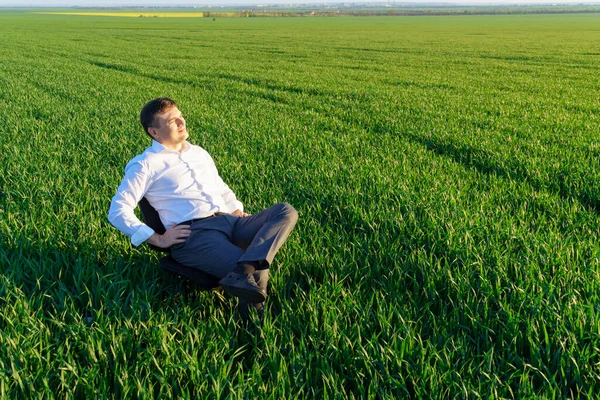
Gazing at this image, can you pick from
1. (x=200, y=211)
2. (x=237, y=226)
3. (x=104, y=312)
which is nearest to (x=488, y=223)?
(x=237, y=226)

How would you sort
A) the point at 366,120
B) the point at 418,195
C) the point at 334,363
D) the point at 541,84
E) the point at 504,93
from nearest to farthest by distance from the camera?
1. the point at 334,363
2. the point at 418,195
3. the point at 366,120
4. the point at 504,93
5. the point at 541,84

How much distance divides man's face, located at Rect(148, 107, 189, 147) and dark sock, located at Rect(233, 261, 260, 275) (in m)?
1.10

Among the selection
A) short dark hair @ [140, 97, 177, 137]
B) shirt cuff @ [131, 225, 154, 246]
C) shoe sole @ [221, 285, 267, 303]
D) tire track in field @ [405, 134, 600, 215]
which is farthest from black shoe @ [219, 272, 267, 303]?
tire track in field @ [405, 134, 600, 215]

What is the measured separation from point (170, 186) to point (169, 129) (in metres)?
0.39

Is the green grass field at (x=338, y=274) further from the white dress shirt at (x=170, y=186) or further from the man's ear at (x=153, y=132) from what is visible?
the man's ear at (x=153, y=132)

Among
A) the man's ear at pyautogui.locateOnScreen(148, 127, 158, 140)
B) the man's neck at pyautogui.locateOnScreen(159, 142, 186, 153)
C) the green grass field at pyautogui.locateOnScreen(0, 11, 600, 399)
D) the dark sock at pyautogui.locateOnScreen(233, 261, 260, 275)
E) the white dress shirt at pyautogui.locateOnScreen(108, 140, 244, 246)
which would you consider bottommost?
the green grass field at pyautogui.locateOnScreen(0, 11, 600, 399)

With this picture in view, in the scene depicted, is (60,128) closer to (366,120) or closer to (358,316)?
(366,120)

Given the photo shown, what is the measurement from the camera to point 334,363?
226 cm

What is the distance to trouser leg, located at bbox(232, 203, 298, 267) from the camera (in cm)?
265

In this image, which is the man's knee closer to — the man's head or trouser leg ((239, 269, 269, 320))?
trouser leg ((239, 269, 269, 320))

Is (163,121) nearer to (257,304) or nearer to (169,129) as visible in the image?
(169,129)

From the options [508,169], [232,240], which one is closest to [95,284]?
[232,240]

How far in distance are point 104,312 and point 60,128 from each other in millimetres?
6361

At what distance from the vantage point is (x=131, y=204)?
3.00m
